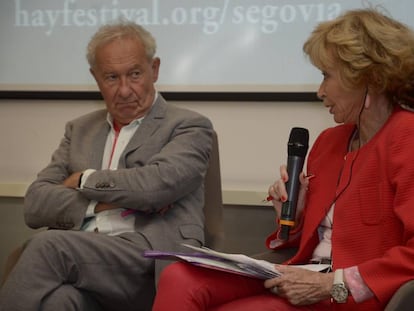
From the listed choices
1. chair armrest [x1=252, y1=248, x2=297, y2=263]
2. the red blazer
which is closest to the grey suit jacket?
chair armrest [x1=252, y1=248, x2=297, y2=263]

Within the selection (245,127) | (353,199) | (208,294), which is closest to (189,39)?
(245,127)

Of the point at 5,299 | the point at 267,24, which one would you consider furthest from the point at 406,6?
the point at 5,299

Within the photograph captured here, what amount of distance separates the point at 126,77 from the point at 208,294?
3.50 feet

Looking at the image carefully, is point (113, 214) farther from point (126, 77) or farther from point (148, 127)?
point (126, 77)

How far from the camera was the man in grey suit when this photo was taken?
2.17m

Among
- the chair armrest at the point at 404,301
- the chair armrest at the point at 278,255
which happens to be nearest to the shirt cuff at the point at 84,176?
the chair armrest at the point at 278,255

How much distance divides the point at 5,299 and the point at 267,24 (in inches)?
65.0

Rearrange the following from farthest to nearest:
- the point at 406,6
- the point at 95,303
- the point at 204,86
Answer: the point at 204,86 < the point at 406,6 < the point at 95,303

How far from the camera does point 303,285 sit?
179 centimetres

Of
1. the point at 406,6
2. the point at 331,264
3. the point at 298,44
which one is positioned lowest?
the point at 331,264

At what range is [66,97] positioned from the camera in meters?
3.31

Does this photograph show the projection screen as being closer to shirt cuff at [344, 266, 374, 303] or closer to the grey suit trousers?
the grey suit trousers

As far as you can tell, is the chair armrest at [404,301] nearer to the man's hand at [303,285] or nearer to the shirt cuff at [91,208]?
the man's hand at [303,285]

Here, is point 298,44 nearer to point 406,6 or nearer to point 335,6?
point 335,6
